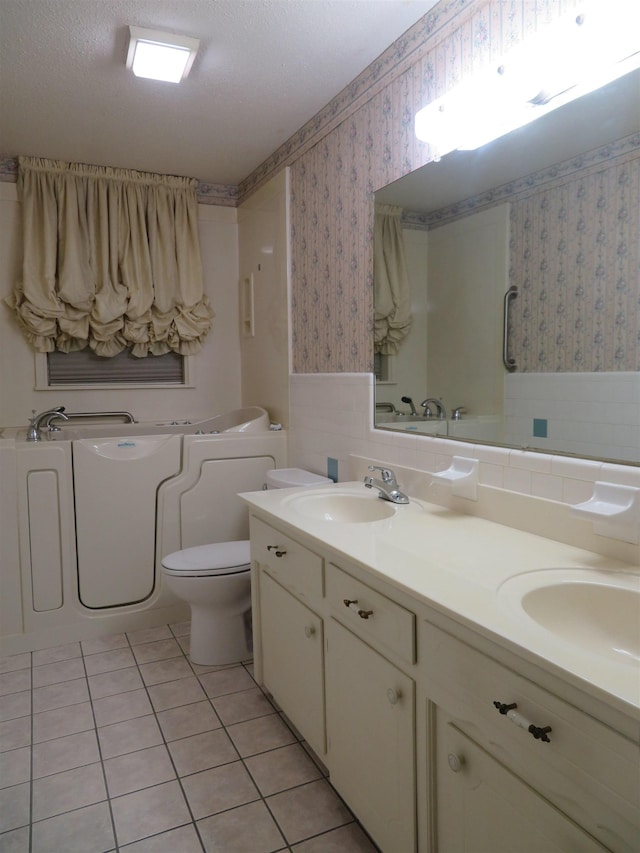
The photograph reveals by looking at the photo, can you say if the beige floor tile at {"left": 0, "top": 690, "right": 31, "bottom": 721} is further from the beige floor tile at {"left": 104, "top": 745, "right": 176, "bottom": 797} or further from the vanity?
the vanity

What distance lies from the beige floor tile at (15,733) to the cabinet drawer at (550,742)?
1.60 meters

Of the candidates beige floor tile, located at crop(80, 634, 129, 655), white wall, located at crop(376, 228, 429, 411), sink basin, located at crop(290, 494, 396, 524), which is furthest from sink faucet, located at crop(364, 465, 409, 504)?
beige floor tile, located at crop(80, 634, 129, 655)

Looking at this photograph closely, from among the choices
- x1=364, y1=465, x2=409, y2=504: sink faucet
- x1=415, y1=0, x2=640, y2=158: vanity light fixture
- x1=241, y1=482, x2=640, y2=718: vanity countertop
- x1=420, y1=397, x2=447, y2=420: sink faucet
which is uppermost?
x1=415, y1=0, x2=640, y2=158: vanity light fixture

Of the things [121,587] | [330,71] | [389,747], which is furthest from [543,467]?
[121,587]

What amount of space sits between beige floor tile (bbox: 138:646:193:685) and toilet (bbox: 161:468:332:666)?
6 centimetres

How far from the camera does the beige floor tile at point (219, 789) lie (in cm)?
168

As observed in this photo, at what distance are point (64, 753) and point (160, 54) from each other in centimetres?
249

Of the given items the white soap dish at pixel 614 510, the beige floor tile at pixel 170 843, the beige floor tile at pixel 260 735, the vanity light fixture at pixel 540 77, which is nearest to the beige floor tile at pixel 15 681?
the beige floor tile at pixel 260 735

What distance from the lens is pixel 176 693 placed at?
229 cm

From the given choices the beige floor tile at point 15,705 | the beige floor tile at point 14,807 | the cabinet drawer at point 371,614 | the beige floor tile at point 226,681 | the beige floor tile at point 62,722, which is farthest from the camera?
the beige floor tile at point 226,681

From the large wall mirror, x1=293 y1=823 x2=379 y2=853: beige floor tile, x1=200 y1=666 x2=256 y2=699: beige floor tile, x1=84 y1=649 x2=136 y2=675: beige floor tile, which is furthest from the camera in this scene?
x1=84 y1=649 x2=136 y2=675: beige floor tile

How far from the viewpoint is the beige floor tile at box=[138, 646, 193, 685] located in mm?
2400

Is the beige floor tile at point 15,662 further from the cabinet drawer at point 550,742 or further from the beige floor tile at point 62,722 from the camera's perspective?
the cabinet drawer at point 550,742

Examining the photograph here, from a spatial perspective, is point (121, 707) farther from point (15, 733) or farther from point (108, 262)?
point (108, 262)
